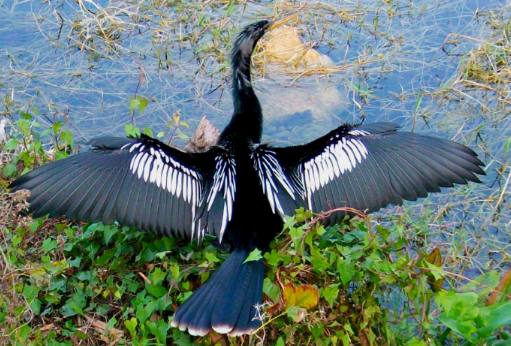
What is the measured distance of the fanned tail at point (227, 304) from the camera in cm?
309

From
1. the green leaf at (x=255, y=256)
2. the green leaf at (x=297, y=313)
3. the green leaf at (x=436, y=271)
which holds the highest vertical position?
the green leaf at (x=436, y=271)

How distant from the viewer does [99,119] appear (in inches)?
201

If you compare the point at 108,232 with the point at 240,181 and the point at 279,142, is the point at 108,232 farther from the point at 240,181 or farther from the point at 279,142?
the point at 279,142

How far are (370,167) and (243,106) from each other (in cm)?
87

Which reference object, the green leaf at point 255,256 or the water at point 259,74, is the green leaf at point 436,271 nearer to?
the green leaf at point 255,256

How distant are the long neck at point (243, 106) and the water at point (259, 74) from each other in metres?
0.62

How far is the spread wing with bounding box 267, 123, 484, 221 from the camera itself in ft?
11.9

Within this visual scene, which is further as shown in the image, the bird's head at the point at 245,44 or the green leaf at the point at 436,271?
the bird's head at the point at 245,44

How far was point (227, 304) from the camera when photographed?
3150mm

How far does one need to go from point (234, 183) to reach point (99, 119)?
5.69ft

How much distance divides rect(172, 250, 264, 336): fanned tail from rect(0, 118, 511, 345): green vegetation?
0.18 ft

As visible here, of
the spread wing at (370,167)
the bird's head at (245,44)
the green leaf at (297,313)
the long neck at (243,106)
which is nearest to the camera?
the green leaf at (297,313)

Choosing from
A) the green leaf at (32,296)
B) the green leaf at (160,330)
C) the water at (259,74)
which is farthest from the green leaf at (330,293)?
the water at (259,74)

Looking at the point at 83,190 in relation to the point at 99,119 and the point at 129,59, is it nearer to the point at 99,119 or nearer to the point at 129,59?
the point at 99,119
